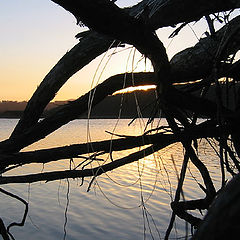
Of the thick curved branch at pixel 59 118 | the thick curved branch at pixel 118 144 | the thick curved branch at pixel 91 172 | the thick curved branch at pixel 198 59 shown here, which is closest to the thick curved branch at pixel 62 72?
the thick curved branch at pixel 198 59

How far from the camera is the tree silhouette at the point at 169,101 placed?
113 centimetres

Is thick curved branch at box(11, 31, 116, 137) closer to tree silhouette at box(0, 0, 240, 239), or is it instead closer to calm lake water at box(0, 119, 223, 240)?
tree silhouette at box(0, 0, 240, 239)

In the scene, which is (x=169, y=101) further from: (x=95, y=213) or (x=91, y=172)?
(x=95, y=213)

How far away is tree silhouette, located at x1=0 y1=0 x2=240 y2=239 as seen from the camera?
44.6 inches

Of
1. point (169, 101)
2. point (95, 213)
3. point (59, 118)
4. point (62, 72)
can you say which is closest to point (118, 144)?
point (169, 101)

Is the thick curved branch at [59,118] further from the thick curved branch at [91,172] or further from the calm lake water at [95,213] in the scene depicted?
the calm lake water at [95,213]

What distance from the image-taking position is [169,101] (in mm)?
1521

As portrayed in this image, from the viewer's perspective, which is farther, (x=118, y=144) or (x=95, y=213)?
(x=95, y=213)

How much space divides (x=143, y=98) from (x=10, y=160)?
859 mm

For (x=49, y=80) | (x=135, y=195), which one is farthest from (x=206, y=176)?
(x=135, y=195)

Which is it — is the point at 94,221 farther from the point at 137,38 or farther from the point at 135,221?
the point at 137,38

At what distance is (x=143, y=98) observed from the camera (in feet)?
6.82

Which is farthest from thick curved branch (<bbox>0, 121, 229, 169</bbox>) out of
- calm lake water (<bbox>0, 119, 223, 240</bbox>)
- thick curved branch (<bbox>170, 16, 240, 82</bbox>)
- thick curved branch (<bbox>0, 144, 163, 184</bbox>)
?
calm lake water (<bbox>0, 119, 223, 240</bbox>)

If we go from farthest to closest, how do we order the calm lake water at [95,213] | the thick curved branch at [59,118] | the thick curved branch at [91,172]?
the calm lake water at [95,213] < the thick curved branch at [59,118] < the thick curved branch at [91,172]
